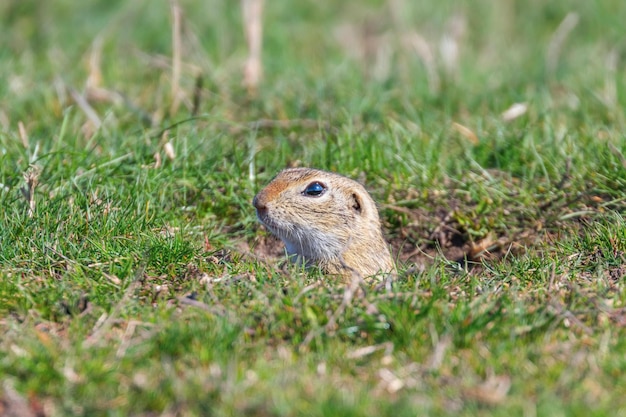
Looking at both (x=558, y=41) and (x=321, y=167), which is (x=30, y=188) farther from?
(x=558, y=41)

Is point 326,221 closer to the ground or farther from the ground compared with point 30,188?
closer to the ground

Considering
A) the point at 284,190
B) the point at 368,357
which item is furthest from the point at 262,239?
the point at 368,357

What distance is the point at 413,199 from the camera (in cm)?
580

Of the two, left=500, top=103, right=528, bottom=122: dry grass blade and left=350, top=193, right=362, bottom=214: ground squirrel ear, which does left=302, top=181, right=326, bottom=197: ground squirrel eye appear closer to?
left=350, top=193, right=362, bottom=214: ground squirrel ear

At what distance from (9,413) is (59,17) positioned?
6293mm

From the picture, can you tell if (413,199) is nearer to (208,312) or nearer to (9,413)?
(208,312)

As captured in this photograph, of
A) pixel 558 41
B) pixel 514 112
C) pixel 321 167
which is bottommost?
pixel 321 167

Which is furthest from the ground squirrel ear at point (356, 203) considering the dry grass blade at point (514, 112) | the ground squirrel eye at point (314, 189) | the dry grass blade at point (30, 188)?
the dry grass blade at point (514, 112)

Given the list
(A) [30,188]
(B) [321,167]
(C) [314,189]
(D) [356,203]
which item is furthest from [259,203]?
(A) [30,188]

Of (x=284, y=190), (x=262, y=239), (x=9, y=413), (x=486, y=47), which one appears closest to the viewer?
(x=9, y=413)

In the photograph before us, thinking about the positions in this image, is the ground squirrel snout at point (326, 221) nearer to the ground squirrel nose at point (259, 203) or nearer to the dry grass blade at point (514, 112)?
the ground squirrel nose at point (259, 203)

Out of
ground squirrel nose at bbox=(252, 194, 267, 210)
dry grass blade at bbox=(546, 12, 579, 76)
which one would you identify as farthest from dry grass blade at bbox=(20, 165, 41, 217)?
dry grass blade at bbox=(546, 12, 579, 76)

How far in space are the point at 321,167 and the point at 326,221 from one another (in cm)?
84

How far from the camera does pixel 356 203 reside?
17.5ft
